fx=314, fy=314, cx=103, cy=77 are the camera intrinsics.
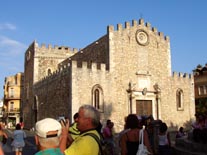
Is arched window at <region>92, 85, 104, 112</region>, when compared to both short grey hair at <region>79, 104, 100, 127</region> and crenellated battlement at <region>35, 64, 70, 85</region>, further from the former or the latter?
short grey hair at <region>79, 104, 100, 127</region>

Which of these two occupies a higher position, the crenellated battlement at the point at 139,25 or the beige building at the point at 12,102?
the crenellated battlement at the point at 139,25

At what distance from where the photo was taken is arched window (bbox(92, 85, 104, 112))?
79.4ft

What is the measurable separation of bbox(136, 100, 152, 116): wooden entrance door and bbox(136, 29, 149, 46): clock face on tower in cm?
513

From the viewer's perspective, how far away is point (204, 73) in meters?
46.3

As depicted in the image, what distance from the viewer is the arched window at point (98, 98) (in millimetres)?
24208

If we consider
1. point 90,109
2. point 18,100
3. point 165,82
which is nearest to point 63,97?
point 165,82

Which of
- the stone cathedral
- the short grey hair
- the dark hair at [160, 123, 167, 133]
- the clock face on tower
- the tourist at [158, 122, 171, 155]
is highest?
the clock face on tower

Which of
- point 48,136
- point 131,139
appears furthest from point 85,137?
point 131,139

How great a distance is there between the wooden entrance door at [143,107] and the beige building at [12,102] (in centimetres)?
3491

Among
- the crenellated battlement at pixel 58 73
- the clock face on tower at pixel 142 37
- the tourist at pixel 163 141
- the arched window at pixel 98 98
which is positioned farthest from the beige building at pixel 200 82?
the tourist at pixel 163 141

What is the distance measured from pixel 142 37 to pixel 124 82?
464 cm

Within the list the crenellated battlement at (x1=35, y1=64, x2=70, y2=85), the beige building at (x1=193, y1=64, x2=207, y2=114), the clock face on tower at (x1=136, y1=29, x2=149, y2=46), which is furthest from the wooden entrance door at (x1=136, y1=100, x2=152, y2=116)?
the beige building at (x1=193, y1=64, x2=207, y2=114)

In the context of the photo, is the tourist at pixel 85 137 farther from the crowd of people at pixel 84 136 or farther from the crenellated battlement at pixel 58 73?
the crenellated battlement at pixel 58 73

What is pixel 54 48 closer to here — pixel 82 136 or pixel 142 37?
pixel 142 37
